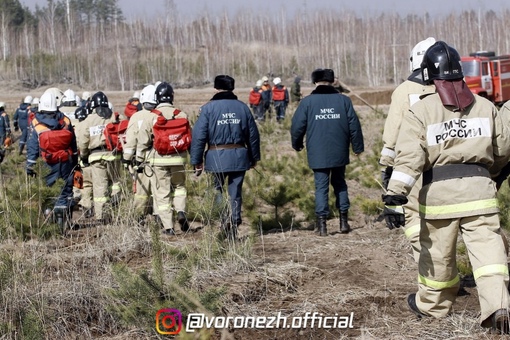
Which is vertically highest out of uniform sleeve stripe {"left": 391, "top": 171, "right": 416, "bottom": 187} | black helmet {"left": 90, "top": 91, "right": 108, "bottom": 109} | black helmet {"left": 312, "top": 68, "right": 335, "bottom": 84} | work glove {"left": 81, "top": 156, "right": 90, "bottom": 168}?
black helmet {"left": 312, "top": 68, "right": 335, "bottom": 84}

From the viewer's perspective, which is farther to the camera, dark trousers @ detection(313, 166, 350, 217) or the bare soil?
dark trousers @ detection(313, 166, 350, 217)

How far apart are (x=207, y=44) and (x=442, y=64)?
71.0 meters

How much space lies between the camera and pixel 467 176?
185 inches

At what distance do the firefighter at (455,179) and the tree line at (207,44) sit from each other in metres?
52.9

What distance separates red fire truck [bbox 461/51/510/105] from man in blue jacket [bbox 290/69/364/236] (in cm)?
1660

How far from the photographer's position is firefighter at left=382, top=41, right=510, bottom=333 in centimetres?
461

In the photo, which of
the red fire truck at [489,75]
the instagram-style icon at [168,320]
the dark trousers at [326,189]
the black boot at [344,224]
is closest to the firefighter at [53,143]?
the dark trousers at [326,189]

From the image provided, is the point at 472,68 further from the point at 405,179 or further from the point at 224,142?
the point at 405,179

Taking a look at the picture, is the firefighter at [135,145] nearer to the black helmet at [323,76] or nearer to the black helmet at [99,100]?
the black helmet at [99,100]

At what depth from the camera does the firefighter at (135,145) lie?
9273 millimetres

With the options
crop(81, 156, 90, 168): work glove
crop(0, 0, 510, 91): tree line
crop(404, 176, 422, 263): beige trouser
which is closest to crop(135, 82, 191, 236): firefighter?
crop(81, 156, 90, 168): work glove

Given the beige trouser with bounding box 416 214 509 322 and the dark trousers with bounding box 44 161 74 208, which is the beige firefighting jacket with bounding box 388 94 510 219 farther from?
the dark trousers with bounding box 44 161 74 208

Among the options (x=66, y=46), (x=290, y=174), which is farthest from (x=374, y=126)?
(x=66, y=46)

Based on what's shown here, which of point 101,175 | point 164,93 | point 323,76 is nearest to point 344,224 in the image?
point 323,76
